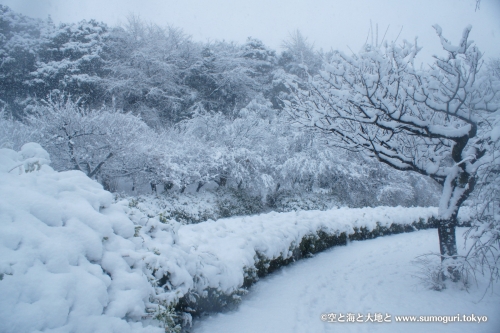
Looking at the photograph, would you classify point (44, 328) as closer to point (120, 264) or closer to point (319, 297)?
point (120, 264)

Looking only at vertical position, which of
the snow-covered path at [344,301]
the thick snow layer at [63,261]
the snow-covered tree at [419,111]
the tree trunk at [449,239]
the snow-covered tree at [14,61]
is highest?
the snow-covered tree at [14,61]

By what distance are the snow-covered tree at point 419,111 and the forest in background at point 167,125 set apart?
584 centimetres

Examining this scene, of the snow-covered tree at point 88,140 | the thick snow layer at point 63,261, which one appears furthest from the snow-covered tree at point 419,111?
the snow-covered tree at point 88,140

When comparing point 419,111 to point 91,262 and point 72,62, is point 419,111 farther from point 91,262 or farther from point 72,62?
point 72,62

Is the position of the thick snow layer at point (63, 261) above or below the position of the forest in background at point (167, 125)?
below

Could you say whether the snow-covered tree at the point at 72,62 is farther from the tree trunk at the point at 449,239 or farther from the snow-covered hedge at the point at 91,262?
the tree trunk at the point at 449,239

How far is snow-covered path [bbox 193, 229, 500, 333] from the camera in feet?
11.0

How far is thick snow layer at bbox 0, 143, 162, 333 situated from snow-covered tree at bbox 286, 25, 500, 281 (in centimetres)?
367

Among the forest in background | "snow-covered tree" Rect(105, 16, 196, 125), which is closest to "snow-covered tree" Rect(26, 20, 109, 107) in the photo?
the forest in background

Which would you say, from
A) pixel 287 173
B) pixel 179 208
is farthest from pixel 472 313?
pixel 287 173

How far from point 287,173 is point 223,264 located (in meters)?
10.7

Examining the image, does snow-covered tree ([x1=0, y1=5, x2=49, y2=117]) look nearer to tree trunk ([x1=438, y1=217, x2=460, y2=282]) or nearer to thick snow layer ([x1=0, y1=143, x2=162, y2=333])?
thick snow layer ([x1=0, y1=143, x2=162, y2=333])

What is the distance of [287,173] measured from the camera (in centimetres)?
1391

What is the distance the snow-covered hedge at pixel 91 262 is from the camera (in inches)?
64.8
